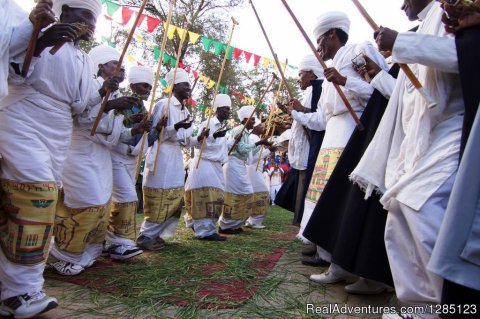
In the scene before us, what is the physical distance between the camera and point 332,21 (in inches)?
149

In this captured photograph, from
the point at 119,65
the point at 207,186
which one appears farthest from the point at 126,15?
the point at 119,65

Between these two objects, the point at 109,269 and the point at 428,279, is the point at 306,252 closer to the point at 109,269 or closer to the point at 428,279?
the point at 109,269

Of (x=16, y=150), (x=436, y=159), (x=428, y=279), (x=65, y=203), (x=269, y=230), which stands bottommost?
(x=269, y=230)

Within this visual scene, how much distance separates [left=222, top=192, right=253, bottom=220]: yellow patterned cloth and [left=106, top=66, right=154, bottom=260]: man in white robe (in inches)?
107

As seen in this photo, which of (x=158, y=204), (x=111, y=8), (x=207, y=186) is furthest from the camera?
(x=111, y=8)

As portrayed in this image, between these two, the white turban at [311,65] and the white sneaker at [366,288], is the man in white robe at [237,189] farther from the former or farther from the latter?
the white sneaker at [366,288]

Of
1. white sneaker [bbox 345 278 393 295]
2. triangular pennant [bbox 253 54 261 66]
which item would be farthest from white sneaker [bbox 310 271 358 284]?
triangular pennant [bbox 253 54 261 66]

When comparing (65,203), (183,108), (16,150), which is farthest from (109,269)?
(183,108)

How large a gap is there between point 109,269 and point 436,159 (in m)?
2.95

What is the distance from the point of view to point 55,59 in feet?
8.67

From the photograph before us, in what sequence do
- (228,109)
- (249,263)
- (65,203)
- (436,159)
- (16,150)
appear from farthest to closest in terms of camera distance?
1. (228,109)
2. (249,263)
3. (65,203)
4. (16,150)
5. (436,159)

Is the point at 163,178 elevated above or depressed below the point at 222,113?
below

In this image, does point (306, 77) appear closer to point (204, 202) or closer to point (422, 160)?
point (204, 202)

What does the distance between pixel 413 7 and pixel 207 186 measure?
3980mm
